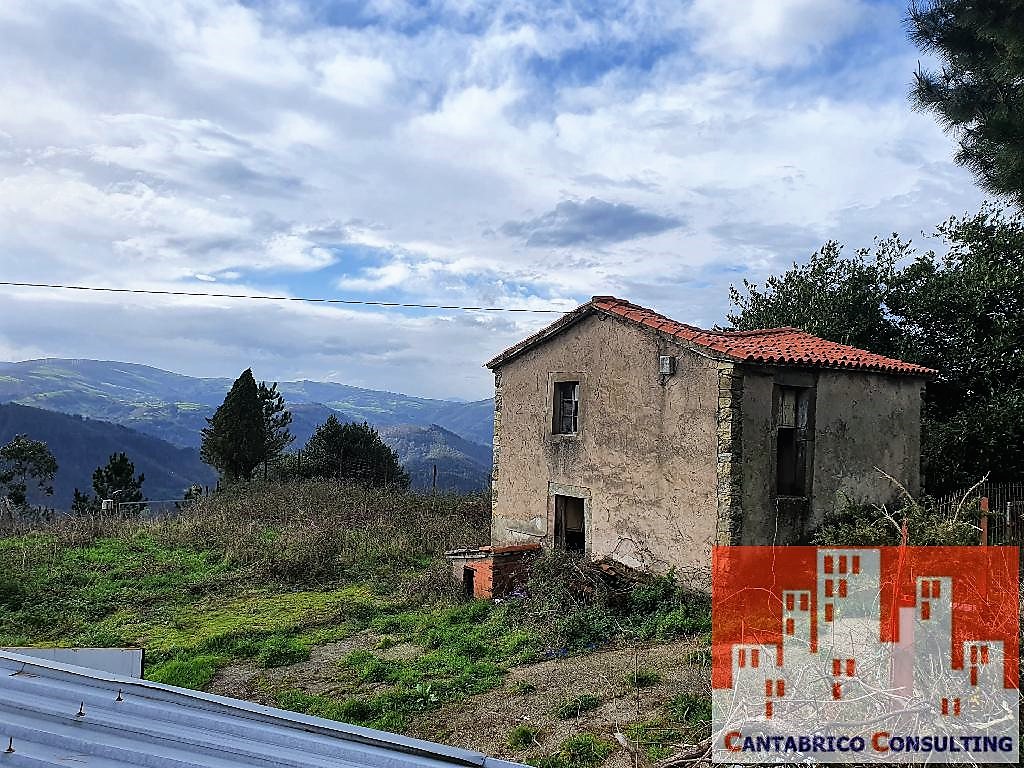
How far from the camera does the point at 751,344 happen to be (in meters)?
11.3

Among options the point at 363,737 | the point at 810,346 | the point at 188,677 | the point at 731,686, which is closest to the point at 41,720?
the point at 363,737

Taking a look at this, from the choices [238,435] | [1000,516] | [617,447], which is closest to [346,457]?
[238,435]

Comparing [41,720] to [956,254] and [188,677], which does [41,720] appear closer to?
[188,677]

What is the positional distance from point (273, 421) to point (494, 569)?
21804 mm

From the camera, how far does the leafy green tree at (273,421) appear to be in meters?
29.7

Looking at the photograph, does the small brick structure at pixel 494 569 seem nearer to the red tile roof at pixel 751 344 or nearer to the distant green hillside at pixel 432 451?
the red tile roof at pixel 751 344

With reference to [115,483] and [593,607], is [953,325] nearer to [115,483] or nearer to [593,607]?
[593,607]

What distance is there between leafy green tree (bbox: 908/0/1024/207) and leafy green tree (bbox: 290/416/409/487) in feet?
72.7

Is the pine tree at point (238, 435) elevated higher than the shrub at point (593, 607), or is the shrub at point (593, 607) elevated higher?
the pine tree at point (238, 435)

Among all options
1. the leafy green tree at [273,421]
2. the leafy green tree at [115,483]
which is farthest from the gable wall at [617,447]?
the leafy green tree at [115,483]

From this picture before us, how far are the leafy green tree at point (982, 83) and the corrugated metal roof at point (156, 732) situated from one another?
11305 mm

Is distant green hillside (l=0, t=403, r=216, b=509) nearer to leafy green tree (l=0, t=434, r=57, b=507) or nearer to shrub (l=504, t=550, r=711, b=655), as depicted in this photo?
leafy green tree (l=0, t=434, r=57, b=507)

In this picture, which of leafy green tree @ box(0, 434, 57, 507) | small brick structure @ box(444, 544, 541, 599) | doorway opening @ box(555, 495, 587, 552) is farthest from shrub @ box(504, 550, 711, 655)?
leafy green tree @ box(0, 434, 57, 507)

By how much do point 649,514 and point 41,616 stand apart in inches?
360
